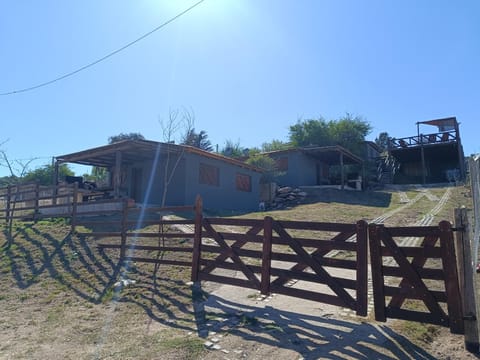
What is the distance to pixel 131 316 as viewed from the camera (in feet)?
16.8

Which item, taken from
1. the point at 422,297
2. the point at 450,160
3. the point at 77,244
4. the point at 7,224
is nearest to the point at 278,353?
the point at 422,297

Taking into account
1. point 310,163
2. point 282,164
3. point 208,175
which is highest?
point 310,163

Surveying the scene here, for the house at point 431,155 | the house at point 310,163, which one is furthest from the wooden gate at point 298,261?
the house at point 431,155

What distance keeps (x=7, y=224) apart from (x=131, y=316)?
10587mm

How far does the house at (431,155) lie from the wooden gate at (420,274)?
2643 centimetres

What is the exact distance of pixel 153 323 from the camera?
4.84 metres

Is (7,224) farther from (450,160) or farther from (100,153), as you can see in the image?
(450,160)

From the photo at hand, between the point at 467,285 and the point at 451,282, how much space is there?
168 millimetres

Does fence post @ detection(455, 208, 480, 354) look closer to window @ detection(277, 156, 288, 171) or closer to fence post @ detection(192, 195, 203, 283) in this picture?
fence post @ detection(192, 195, 203, 283)

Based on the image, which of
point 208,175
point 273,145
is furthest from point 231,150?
point 208,175

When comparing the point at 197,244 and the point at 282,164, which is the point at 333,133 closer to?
the point at 282,164

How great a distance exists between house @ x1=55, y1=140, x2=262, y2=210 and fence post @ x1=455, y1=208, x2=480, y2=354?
11366 millimetres

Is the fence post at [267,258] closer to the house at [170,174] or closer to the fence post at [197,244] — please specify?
the fence post at [197,244]

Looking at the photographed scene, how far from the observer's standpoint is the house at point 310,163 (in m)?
24.4
